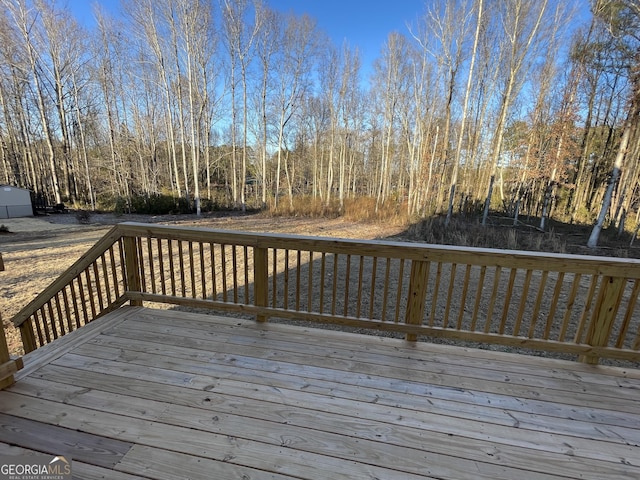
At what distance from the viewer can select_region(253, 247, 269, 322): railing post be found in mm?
2666

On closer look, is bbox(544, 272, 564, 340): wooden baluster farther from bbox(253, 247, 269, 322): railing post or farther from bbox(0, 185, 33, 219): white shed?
bbox(0, 185, 33, 219): white shed

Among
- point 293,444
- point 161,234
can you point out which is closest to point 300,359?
point 293,444

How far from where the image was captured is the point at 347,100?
19500 millimetres

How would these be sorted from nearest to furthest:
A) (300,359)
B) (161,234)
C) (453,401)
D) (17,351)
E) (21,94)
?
(453,401)
(300,359)
(161,234)
(17,351)
(21,94)

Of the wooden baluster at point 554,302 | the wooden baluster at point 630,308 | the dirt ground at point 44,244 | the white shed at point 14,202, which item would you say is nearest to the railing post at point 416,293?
the wooden baluster at point 554,302

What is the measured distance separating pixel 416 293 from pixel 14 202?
18162 millimetres

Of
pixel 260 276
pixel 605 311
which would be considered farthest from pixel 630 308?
pixel 260 276

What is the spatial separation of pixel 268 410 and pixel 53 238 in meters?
11.0

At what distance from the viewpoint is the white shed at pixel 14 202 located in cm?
1277

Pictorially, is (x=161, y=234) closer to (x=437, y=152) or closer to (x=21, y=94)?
(x=437, y=152)

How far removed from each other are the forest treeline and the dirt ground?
367 cm

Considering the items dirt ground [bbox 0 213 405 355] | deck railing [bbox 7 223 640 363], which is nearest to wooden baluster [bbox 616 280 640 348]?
deck railing [bbox 7 223 640 363]

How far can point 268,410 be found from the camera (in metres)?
1.70

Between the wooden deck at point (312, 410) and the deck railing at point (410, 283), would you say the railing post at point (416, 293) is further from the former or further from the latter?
the wooden deck at point (312, 410)
